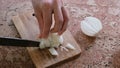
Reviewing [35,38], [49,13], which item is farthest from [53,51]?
[49,13]

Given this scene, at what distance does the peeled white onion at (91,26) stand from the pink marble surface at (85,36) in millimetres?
25

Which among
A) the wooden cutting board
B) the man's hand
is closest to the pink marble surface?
the wooden cutting board

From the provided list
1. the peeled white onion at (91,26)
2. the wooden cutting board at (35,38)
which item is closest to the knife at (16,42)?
the wooden cutting board at (35,38)

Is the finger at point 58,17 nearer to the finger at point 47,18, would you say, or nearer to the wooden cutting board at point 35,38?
the finger at point 47,18

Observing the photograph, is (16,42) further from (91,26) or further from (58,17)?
(91,26)

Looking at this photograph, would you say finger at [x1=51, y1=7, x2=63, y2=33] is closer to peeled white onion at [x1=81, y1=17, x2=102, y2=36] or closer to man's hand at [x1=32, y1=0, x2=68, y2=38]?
→ man's hand at [x1=32, y1=0, x2=68, y2=38]

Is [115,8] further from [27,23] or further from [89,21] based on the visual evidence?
[27,23]

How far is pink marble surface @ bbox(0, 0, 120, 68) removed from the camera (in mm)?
832

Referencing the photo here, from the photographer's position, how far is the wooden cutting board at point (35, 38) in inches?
32.0

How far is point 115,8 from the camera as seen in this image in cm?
98

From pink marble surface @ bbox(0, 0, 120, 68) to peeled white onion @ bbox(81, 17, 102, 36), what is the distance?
0.08 feet

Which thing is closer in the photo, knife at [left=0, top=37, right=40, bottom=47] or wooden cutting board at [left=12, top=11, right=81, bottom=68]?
knife at [left=0, top=37, right=40, bottom=47]

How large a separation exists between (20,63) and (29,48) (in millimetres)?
61

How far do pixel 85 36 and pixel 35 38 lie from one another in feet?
0.62
